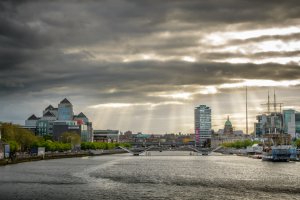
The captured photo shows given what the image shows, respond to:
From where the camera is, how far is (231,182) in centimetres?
9906

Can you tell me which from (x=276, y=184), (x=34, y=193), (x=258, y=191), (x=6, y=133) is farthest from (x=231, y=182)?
(x=6, y=133)

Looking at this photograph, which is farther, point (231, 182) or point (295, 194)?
point (231, 182)

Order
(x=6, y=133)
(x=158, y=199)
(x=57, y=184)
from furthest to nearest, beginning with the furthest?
(x=6, y=133) → (x=57, y=184) → (x=158, y=199)

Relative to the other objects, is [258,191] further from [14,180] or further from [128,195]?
[14,180]

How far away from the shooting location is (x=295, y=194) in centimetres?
7844

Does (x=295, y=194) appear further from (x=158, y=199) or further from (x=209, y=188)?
(x=158, y=199)

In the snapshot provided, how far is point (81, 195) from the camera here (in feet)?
250

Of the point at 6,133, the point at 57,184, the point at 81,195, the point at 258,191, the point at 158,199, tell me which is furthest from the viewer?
the point at 6,133

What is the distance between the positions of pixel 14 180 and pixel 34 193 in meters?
21.1

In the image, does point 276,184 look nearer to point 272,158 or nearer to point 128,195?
point 128,195

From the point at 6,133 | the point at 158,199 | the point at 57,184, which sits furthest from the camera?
the point at 6,133

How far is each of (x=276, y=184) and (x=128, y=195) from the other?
3244 cm

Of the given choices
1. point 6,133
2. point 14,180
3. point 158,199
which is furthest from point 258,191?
point 6,133

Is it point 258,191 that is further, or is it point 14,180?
point 14,180
